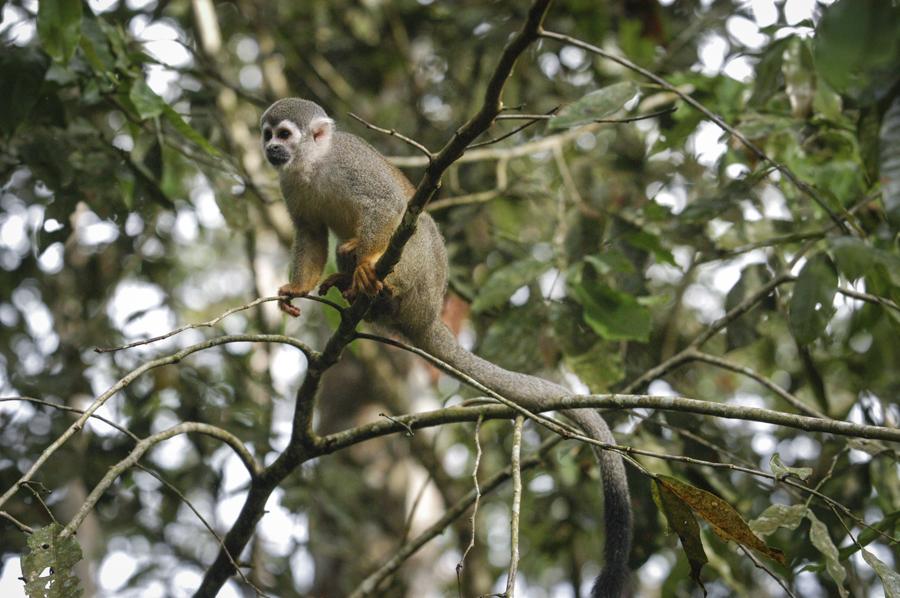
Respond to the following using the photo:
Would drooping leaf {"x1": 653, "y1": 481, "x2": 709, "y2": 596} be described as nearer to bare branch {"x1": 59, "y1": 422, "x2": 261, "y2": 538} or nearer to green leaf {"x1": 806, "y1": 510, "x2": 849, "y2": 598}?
green leaf {"x1": 806, "y1": 510, "x2": 849, "y2": 598}

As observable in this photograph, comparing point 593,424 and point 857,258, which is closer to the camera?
point 857,258

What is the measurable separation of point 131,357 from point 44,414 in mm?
551

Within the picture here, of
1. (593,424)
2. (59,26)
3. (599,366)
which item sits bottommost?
(593,424)

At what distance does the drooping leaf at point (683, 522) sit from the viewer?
2.34 m

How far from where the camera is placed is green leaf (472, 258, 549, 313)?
389cm

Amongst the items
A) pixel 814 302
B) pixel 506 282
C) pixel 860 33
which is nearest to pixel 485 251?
pixel 506 282

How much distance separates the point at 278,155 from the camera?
3879 mm

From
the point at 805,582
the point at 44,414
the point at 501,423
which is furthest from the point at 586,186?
the point at 44,414

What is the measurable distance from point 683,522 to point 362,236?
5.86 ft

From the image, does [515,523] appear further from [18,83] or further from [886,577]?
[18,83]

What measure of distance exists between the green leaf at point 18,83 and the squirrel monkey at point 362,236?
102cm

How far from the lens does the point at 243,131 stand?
6.13m

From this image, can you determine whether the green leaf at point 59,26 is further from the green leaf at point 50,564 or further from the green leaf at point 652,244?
the green leaf at point 652,244

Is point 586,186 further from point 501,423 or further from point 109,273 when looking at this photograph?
point 109,273
